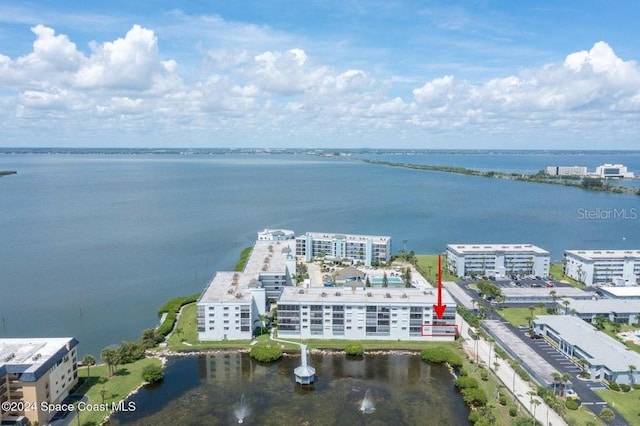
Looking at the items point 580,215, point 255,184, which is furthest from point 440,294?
point 255,184

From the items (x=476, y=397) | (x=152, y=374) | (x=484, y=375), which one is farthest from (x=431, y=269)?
(x=152, y=374)

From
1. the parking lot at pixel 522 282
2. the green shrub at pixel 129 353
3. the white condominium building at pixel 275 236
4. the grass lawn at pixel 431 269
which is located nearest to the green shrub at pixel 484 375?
the grass lawn at pixel 431 269

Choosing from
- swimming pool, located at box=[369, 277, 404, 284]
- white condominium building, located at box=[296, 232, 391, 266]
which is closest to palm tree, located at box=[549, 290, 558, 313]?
swimming pool, located at box=[369, 277, 404, 284]

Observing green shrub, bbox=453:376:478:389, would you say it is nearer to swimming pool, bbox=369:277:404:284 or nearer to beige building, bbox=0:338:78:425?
swimming pool, bbox=369:277:404:284

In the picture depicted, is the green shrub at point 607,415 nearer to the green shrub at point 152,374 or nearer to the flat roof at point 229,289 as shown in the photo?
the flat roof at point 229,289

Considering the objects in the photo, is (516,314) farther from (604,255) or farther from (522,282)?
(604,255)

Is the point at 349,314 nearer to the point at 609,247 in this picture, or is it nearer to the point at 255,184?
the point at 609,247
